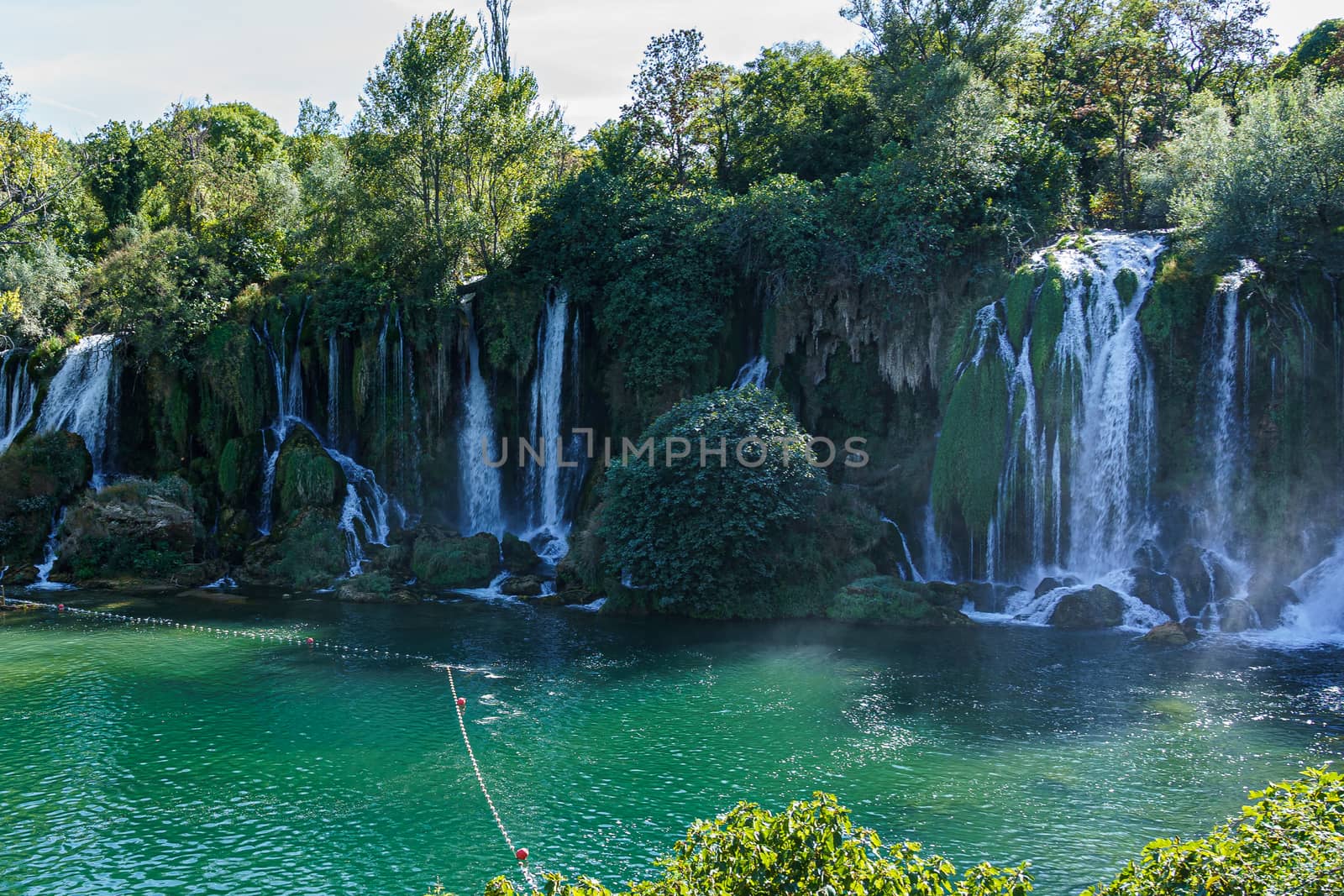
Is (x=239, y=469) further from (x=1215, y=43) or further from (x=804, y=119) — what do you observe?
(x=1215, y=43)

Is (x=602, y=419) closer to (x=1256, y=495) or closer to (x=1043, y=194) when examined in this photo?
(x=1043, y=194)

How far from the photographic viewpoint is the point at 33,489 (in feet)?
111

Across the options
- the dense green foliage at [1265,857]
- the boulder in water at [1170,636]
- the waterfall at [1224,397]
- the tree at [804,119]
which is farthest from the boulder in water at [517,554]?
the dense green foliage at [1265,857]

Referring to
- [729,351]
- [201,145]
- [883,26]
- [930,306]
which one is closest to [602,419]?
[729,351]

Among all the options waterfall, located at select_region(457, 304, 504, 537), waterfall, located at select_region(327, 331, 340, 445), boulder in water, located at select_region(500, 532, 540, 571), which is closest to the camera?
boulder in water, located at select_region(500, 532, 540, 571)

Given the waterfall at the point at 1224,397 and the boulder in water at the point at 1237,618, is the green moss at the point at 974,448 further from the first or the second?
the boulder in water at the point at 1237,618

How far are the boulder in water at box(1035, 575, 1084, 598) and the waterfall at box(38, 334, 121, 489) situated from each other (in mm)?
31327

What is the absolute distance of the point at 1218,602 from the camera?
2477 centimetres

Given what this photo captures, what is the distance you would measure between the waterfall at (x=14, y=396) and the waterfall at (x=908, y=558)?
30669mm

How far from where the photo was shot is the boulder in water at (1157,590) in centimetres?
2516

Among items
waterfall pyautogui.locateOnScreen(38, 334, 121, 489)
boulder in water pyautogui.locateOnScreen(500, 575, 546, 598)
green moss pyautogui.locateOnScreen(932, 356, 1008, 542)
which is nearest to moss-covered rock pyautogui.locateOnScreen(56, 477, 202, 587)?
waterfall pyautogui.locateOnScreen(38, 334, 121, 489)

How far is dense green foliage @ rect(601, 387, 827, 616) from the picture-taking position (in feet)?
87.2

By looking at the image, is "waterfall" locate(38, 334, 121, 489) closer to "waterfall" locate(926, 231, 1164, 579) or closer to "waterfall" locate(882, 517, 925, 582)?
"waterfall" locate(882, 517, 925, 582)

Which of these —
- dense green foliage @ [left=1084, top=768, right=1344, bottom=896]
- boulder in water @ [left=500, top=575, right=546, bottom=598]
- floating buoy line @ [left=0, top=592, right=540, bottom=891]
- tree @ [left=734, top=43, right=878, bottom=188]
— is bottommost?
floating buoy line @ [left=0, top=592, right=540, bottom=891]
